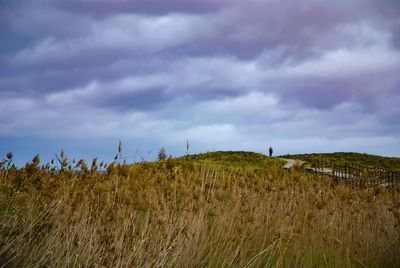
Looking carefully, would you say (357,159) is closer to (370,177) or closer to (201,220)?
(370,177)

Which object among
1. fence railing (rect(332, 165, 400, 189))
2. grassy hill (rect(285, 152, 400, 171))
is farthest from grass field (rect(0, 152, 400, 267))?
grassy hill (rect(285, 152, 400, 171))

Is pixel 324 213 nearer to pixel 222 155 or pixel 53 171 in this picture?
pixel 53 171

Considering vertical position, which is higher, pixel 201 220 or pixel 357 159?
pixel 357 159

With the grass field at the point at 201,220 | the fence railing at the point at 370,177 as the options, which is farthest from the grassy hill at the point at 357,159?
the grass field at the point at 201,220

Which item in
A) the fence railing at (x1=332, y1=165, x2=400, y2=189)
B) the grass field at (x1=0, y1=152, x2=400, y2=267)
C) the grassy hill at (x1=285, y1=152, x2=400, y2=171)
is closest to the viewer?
the grass field at (x1=0, y1=152, x2=400, y2=267)

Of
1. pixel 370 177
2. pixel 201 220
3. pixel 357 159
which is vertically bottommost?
pixel 201 220

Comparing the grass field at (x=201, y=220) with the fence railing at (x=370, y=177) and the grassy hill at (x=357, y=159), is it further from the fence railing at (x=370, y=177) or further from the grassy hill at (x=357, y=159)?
the grassy hill at (x=357, y=159)

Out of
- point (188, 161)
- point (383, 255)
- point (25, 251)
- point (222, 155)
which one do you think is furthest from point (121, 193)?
point (222, 155)

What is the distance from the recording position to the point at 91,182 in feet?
18.1

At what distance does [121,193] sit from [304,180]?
4548mm

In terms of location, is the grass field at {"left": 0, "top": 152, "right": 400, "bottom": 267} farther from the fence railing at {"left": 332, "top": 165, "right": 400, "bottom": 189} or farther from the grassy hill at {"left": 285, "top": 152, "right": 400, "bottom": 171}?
the grassy hill at {"left": 285, "top": 152, "right": 400, "bottom": 171}

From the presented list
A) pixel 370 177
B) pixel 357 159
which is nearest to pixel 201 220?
pixel 370 177

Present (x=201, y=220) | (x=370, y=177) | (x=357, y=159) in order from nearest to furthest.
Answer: (x=201, y=220), (x=370, y=177), (x=357, y=159)

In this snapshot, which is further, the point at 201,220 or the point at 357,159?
the point at 357,159
